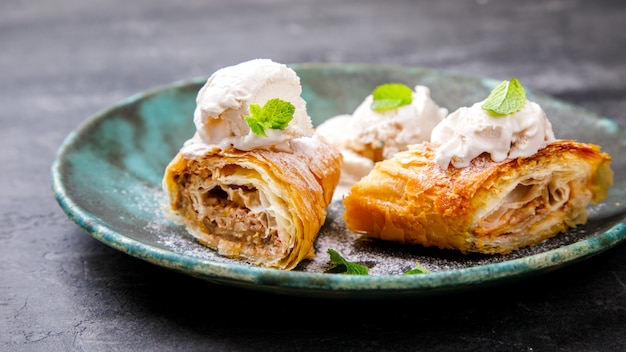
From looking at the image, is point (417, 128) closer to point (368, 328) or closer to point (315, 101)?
point (315, 101)

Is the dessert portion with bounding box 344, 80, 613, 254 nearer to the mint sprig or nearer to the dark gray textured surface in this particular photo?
the dark gray textured surface

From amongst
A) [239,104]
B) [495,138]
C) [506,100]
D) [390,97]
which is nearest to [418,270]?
[495,138]

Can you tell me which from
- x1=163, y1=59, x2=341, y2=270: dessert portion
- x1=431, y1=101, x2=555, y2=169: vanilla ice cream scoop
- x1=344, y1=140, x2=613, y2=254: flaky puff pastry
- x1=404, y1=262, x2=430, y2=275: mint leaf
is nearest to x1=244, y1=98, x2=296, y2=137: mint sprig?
x1=163, y1=59, x2=341, y2=270: dessert portion

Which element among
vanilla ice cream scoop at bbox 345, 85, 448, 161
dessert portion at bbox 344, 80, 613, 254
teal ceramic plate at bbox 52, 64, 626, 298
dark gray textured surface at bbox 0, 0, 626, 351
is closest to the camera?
teal ceramic plate at bbox 52, 64, 626, 298

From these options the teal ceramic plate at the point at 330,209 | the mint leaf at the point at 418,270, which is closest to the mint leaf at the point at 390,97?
the teal ceramic plate at the point at 330,209

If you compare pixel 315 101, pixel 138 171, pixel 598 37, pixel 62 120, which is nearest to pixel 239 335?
pixel 138 171

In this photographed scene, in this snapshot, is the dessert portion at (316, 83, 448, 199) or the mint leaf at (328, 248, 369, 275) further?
the dessert portion at (316, 83, 448, 199)

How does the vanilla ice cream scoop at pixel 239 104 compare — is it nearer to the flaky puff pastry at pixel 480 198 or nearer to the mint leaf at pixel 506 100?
the flaky puff pastry at pixel 480 198
